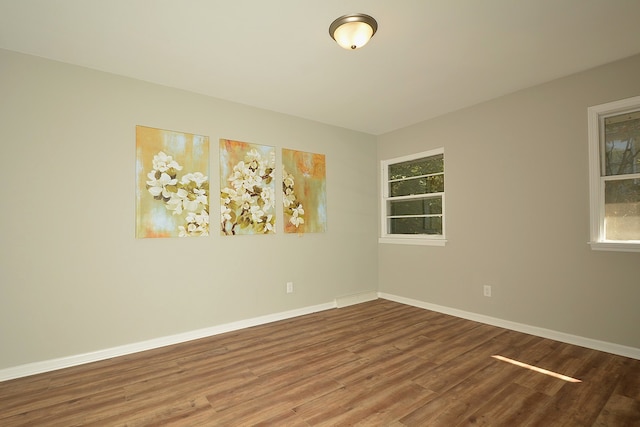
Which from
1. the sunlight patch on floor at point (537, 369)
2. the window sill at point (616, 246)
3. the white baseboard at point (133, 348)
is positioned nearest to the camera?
the sunlight patch on floor at point (537, 369)

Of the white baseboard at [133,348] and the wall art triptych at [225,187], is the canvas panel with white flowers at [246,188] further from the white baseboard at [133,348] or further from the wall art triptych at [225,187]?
the white baseboard at [133,348]

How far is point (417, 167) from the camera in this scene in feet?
15.2

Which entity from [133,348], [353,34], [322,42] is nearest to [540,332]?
[353,34]

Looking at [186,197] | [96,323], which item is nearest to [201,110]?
[186,197]

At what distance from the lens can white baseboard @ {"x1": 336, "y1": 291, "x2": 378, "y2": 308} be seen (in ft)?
14.6

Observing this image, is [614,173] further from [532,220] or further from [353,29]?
[353,29]

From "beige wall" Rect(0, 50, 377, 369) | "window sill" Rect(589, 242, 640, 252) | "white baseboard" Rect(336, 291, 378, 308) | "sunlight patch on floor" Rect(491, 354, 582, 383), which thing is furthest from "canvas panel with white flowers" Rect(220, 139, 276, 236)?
"window sill" Rect(589, 242, 640, 252)

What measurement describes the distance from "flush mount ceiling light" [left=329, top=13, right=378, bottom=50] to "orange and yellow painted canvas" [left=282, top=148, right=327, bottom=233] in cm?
195

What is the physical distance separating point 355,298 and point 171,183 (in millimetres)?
3064

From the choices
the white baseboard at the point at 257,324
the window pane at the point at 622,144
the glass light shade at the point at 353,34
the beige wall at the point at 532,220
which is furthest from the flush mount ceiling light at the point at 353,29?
the white baseboard at the point at 257,324

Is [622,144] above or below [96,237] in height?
above

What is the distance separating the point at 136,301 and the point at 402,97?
367 centimetres

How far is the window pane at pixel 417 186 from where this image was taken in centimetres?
433

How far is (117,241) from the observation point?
289cm
